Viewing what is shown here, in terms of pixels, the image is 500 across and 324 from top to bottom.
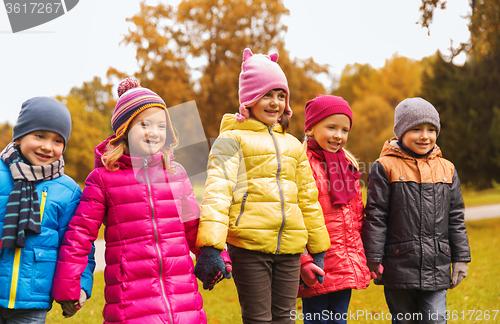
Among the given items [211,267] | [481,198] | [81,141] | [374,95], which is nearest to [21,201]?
[211,267]

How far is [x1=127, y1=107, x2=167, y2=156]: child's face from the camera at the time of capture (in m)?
2.69

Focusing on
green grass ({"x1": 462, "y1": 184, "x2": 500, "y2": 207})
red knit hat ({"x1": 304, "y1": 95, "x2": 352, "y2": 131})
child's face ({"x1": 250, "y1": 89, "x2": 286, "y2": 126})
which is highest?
child's face ({"x1": 250, "y1": 89, "x2": 286, "y2": 126})

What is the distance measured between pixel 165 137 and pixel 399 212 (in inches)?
73.6

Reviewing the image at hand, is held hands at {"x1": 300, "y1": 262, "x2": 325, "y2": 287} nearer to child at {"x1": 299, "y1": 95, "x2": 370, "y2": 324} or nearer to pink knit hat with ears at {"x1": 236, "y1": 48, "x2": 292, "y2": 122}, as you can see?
child at {"x1": 299, "y1": 95, "x2": 370, "y2": 324}

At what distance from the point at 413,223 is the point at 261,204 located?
1300mm

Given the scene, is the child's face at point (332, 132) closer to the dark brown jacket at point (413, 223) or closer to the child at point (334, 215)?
the child at point (334, 215)

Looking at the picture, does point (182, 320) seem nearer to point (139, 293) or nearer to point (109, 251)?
point (139, 293)

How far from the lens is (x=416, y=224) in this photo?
3.41 meters

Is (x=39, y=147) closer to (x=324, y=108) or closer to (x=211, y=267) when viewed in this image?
(x=211, y=267)

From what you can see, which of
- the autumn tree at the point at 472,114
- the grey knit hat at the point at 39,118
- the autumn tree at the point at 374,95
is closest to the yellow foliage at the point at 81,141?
the autumn tree at the point at 472,114

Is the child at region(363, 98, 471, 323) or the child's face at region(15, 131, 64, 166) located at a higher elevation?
the child's face at region(15, 131, 64, 166)

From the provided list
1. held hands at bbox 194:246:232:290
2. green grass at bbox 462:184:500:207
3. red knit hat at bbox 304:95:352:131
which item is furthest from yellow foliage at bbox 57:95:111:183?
green grass at bbox 462:184:500:207

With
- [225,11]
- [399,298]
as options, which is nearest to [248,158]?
[399,298]

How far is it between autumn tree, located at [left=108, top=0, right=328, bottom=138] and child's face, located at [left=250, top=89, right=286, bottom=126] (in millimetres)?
10632
